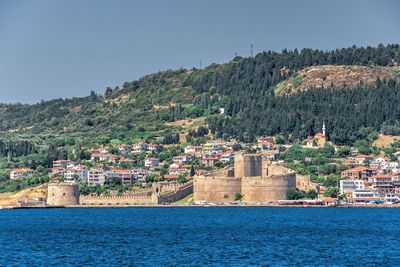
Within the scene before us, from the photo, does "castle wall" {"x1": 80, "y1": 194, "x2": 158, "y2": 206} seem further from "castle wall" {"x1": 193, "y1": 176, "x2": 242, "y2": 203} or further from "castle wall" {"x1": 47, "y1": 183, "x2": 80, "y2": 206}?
"castle wall" {"x1": 193, "y1": 176, "x2": 242, "y2": 203}

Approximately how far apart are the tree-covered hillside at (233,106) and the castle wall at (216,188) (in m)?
23.3

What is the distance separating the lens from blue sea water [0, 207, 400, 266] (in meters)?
48.1

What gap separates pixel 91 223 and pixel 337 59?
76.7 m

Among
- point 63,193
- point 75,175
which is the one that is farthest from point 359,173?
point 75,175

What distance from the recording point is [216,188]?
96438 millimetres

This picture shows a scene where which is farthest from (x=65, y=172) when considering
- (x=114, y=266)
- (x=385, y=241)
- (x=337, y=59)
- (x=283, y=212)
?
(x=114, y=266)

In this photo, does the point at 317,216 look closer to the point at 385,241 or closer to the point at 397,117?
the point at 385,241

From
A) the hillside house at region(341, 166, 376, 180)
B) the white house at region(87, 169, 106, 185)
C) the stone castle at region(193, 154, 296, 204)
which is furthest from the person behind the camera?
the white house at region(87, 169, 106, 185)

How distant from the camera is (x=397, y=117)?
121 metres

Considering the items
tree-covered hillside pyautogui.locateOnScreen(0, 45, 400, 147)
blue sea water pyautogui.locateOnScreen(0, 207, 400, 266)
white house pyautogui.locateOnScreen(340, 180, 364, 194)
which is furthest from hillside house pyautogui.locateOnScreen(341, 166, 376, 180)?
tree-covered hillside pyautogui.locateOnScreen(0, 45, 400, 147)

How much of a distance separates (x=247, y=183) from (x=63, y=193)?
52.6ft

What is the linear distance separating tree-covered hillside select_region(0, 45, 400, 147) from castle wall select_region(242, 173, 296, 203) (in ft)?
75.2

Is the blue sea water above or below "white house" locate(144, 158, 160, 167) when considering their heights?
below

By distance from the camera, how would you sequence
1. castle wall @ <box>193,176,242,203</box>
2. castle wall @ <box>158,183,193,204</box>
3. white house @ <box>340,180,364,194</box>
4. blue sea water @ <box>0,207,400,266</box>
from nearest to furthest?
blue sea water @ <box>0,207,400,266</box> < castle wall @ <box>193,176,242,203</box> < white house @ <box>340,180,364,194</box> < castle wall @ <box>158,183,193,204</box>
